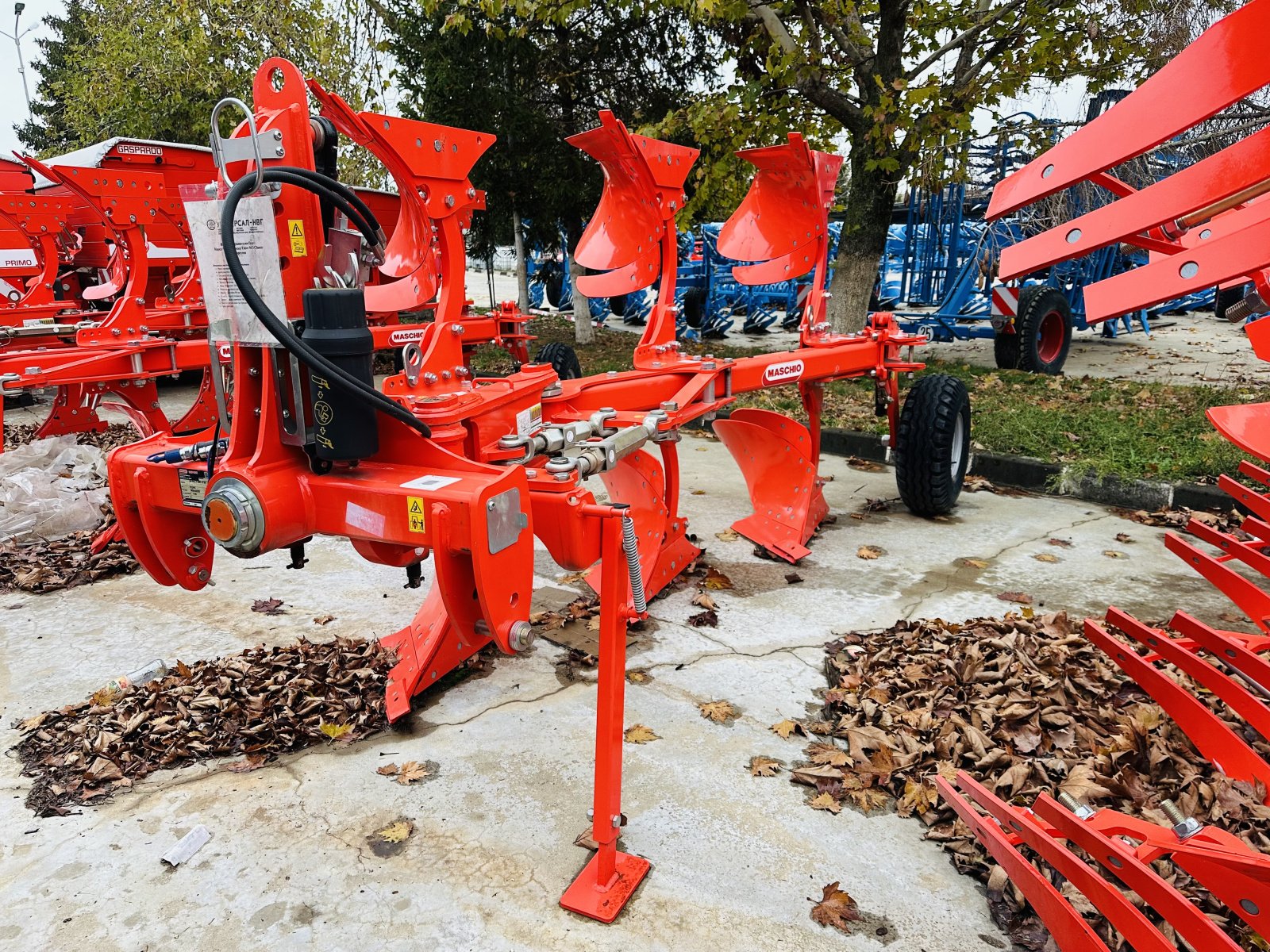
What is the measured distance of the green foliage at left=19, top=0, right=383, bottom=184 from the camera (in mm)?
13258

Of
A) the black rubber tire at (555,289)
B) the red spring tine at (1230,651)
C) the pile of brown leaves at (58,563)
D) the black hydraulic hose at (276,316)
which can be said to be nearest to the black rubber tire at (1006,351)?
the red spring tine at (1230,651)

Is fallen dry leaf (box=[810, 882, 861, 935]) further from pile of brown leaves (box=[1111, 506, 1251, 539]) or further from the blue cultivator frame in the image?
the blue cultivator frame

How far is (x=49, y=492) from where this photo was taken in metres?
5.74

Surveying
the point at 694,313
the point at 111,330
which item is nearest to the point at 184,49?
the point at 694,313

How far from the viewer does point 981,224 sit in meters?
11.6

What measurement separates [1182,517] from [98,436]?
9524 mm

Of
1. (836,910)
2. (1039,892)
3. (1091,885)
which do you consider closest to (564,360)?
(836,910)

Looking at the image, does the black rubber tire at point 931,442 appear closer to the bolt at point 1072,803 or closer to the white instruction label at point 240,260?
the bolt at point 1072,803

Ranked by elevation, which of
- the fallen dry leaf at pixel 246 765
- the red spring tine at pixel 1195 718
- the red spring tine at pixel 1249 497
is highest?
the red spring tine at pixel 1249 497

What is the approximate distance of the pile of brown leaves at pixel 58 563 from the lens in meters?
4.63

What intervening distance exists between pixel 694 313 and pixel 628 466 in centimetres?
1144

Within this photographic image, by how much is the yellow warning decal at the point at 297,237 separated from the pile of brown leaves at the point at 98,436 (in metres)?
6.58

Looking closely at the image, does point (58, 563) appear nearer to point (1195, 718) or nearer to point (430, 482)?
point (430, 482)

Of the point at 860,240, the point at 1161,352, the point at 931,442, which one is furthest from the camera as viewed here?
the point at 1161,352
